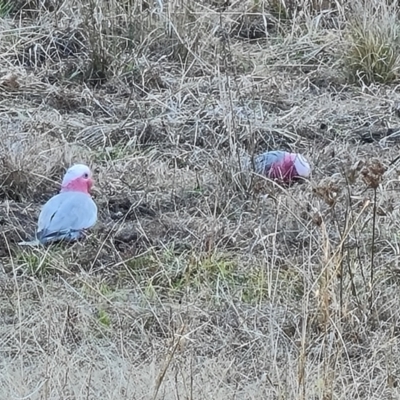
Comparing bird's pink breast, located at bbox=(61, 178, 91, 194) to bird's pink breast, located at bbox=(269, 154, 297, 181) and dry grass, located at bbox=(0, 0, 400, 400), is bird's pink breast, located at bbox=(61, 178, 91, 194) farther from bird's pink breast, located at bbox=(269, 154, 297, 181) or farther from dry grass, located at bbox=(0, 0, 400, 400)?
bird's pink breast, located at bbox=(269, 154, 297, 181)

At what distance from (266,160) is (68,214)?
0.89 m

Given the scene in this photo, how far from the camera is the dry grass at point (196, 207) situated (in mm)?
2566

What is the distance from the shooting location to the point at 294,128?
464 cm

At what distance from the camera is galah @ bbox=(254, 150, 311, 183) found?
13.0 ft

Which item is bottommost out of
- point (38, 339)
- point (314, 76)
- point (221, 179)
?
point (314, 76)

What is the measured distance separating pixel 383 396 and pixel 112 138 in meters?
2.35

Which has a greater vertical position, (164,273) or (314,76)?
(164,273)

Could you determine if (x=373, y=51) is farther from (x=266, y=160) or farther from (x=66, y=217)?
(x=66, y=217)

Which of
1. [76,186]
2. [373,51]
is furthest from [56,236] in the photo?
[373,51]

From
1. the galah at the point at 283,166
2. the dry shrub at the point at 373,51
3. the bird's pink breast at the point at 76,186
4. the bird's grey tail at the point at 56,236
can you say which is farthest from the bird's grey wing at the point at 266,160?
the dry shrub at the point at 373,51

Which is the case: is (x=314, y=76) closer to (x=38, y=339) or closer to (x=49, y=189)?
(x=49, y=189)

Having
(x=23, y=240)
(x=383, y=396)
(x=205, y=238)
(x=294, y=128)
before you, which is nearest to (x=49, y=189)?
(x=23, y=240)

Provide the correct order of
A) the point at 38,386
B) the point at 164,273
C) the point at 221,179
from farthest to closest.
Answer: the point at 221,179, the point at 164,273, the point at 38,386

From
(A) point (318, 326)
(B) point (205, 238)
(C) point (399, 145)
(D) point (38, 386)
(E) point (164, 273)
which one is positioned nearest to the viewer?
(D) point (38, 386)
